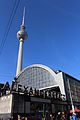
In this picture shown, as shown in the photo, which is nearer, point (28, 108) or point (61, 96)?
point (28, 108)

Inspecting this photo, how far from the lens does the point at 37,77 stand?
146 feet

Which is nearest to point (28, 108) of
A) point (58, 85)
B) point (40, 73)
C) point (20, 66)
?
point (58, 85)

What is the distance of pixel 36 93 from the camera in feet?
97.8

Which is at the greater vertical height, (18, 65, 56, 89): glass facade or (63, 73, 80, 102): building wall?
(18, 65, 56, 89): glass facade

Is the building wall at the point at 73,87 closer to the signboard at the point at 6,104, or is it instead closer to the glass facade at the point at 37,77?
the glass facade at the point at 37,77

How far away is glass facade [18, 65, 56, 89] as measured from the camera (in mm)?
41219

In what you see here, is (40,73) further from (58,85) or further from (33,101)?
(33,101)

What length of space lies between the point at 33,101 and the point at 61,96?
33.9 feet

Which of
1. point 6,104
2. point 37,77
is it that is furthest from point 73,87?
point 6,104

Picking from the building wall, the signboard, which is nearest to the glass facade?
the building wall

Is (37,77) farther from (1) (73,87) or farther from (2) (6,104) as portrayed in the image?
(2) (6,104)

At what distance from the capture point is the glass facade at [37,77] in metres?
41.2

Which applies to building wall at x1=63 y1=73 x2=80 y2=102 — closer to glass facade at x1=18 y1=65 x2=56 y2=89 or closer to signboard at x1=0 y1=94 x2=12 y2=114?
glass facade at x1=18 y1=65 x2=56 y2=89

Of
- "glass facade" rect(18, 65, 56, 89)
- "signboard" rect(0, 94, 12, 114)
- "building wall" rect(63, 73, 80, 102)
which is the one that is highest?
"glass facade" rect(18, 65, 56, 89)
